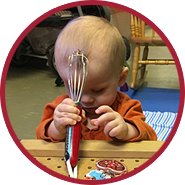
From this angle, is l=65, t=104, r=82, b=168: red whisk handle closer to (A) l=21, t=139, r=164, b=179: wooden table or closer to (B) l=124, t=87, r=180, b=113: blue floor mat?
(A) l=21, t=139, r=164, b=179: wooden table

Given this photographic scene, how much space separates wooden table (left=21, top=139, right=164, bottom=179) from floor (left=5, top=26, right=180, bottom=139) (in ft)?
2.80

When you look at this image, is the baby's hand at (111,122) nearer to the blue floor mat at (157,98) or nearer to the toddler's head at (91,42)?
the toddler's head at (91,42)

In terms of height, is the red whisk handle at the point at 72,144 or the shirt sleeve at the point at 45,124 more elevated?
the red whisk handle at the point at 72,144

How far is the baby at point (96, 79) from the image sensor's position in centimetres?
54

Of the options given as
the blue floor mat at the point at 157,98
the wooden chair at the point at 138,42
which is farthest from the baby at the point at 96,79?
the wooden chair at the point at 138,42

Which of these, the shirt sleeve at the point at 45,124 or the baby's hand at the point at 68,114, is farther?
the shirt sleeve at the point at 45,124

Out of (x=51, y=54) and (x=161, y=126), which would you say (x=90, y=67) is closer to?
(x=161, y=126)

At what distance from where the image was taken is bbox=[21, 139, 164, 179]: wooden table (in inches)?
21.0

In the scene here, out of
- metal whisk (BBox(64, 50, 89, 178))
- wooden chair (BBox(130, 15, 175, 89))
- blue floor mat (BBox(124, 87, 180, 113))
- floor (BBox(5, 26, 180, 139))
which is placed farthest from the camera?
wooden chair (BBox(130, 15, 175, 89))

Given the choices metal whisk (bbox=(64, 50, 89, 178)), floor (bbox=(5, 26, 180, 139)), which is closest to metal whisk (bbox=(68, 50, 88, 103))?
metal whisk (bbox=(64, 50, 89, 178))

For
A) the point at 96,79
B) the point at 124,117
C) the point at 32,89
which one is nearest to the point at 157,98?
the point at 32,89

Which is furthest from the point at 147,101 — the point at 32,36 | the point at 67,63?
the point at 67,63

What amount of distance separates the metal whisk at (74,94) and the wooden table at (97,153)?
0.09 feet

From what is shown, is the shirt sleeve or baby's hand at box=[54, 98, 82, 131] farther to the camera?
the shirt sleeve
